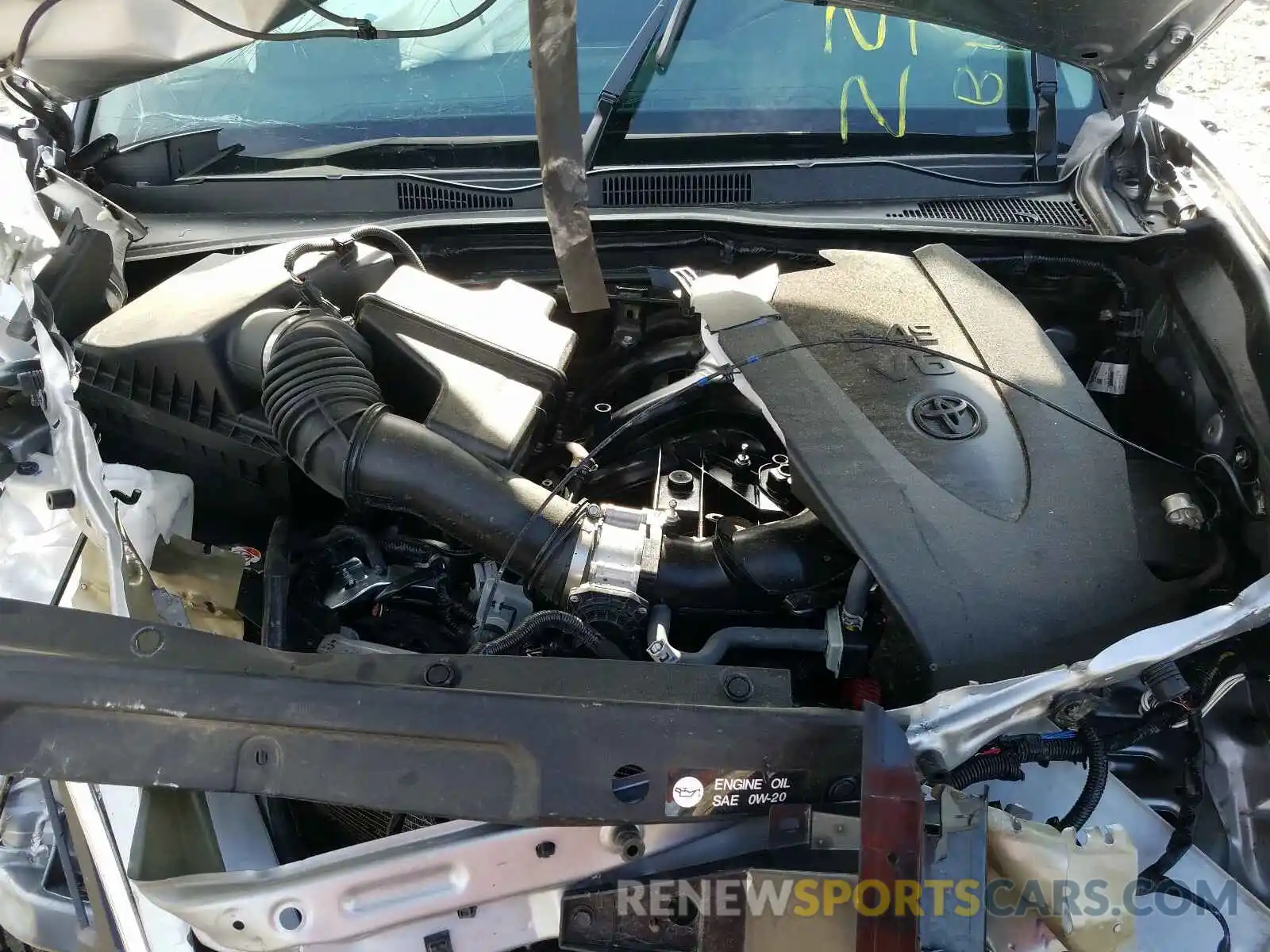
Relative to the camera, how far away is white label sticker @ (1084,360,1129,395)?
6.31ft

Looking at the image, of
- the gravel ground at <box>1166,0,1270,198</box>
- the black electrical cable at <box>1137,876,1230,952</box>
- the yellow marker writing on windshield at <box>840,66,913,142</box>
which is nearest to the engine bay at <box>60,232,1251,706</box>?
the black electrical cable at <box>1137,876,1230,952</box>

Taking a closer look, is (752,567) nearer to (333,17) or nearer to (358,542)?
(358,542)

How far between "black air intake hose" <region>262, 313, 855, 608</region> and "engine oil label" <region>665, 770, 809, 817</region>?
0.40 m

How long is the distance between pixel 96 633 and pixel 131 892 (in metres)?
0.37

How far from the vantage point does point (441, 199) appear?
224 cm

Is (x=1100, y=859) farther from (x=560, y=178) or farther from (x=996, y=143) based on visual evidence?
(x=996, y=143)

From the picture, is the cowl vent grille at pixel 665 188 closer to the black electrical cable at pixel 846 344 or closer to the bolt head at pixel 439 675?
the black electrical cable at pixel 846 344

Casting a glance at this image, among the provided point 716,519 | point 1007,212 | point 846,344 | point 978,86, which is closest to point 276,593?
point 716,519

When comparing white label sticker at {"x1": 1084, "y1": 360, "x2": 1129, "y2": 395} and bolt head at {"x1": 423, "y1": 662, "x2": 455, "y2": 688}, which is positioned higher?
white label sticker at {"x1": 1084, "y1": 360, "x2": 1129, "y2": 395}

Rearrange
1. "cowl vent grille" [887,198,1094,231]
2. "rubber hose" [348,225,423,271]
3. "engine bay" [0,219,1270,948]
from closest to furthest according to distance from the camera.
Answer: "engine bay" [0,219,1270,948], "rubber hose" [348,225,423,271], "cowl vent grille" [887,198,1094,231]

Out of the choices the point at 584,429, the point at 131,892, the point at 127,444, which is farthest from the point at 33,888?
the point at 584,429

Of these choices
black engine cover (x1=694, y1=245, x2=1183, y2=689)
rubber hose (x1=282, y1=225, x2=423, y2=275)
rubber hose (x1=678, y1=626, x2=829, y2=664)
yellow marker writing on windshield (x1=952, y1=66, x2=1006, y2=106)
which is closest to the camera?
black engine cover (x1=694, y1=245, x2=1183, y2=689)

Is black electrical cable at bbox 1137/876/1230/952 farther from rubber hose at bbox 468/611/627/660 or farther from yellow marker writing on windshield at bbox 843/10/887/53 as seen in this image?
yellow marker writing on windshield at bbox 843/10/887/53

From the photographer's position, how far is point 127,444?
1.79 metres
